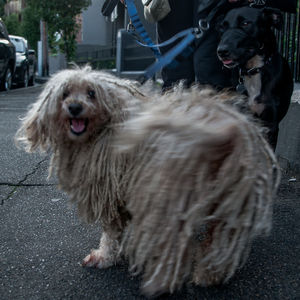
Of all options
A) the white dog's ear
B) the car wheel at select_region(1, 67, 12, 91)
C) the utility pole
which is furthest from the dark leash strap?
the utility pole

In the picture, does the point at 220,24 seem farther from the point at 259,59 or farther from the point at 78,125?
the point at 78,125

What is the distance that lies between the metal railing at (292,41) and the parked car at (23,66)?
11162mm

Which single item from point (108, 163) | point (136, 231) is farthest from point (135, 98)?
point (136, 231)

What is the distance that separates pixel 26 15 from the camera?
3472cm

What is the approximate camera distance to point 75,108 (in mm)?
2297

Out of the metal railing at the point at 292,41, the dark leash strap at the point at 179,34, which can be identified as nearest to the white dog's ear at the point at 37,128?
the dark leash strap at the point at 179,34

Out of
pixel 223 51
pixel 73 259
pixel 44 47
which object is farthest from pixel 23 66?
pixel 73 259

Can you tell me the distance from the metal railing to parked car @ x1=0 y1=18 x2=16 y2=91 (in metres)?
8.37

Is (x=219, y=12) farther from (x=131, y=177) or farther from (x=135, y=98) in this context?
(x=131, y=177)

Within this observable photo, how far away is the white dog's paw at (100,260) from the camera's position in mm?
2596

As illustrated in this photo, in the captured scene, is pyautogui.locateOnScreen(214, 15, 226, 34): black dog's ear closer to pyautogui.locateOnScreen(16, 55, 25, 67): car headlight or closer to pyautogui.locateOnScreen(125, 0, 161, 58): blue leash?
pyautogui.locateOnScreen(125, 0, 161, 58): blue leash

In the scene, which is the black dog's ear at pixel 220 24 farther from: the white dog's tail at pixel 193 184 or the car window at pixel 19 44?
the car window at pixel 19 44

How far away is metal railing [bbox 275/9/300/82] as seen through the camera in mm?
5754

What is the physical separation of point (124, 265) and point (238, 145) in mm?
1328
